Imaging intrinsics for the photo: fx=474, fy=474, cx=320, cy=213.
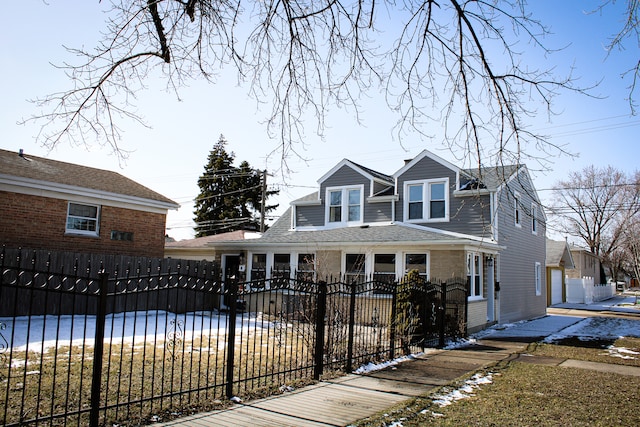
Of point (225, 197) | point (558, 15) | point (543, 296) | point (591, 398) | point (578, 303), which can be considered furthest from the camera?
point (225, 197)

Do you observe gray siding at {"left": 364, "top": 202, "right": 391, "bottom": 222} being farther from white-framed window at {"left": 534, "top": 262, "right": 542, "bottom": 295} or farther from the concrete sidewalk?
the concrete sidewalk

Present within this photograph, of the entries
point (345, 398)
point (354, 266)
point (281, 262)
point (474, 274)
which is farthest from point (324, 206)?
point (345, 398)

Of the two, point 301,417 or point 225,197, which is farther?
point 225,197

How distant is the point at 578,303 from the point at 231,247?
26.6m

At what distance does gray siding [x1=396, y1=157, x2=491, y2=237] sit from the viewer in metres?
17.7

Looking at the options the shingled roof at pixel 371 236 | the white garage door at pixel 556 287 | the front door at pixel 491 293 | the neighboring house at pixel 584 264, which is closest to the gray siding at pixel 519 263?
the front door at pixel 491 293

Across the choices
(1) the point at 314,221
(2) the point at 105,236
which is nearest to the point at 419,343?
(1) the point at 314,221

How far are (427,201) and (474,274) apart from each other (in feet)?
11.6

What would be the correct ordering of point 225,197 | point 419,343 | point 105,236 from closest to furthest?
1. point 419,343
2. point 105,236
3. point 225,197

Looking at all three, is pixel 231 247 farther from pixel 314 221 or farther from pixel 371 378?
pixel 371 378

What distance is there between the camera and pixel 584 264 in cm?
4728

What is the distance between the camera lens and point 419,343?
455 inches

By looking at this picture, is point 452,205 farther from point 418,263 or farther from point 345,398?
point 345,398

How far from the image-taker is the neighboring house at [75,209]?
16.1 m
